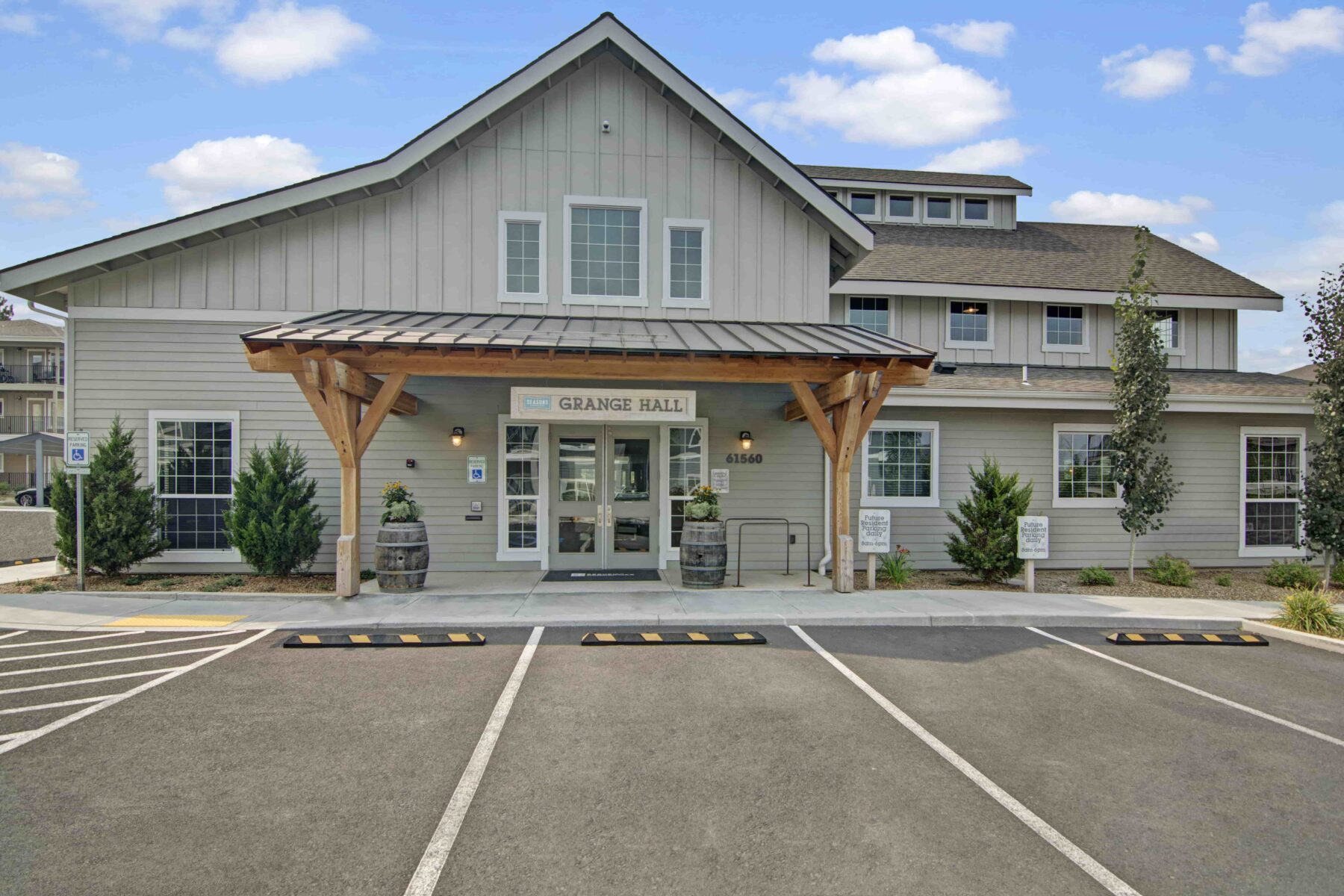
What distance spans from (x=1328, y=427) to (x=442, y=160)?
14587 millimetres

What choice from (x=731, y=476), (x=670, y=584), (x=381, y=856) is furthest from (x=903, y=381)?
(x=381, y=856)

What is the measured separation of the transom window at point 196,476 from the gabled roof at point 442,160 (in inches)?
101

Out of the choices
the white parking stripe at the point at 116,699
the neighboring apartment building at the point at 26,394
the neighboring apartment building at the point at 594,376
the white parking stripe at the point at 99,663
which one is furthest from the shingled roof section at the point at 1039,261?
the neighboring apartment building at the point at 26,394

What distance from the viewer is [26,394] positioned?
33.2 m

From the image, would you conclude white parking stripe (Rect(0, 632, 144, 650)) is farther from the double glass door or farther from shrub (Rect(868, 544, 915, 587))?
shrub (Rect(868, 544, 915, 587))

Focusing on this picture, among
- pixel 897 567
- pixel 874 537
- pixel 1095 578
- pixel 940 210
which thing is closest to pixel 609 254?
pixel 874 537

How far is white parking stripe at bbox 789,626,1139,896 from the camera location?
11.0ft

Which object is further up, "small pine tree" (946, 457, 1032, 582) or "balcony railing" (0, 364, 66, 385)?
"balcony railing" (0, 364, 66, 385)

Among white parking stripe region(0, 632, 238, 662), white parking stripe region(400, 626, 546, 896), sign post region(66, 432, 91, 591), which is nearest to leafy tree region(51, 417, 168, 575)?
sign post region(66, 432, 91, 591)

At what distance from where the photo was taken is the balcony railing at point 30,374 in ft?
107

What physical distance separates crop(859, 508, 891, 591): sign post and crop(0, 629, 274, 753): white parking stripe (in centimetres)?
782

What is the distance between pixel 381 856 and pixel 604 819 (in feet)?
3.72

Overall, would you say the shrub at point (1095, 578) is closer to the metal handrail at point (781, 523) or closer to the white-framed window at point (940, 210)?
the metal handrail at point (781, 523)

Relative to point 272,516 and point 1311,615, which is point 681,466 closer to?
point 272,516
